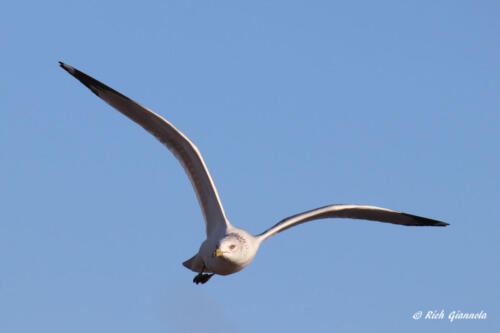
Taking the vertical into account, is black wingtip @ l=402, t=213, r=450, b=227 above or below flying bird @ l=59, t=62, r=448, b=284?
above

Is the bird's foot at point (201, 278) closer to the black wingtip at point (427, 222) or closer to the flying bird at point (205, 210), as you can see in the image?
the flying bird at point (205, 210)

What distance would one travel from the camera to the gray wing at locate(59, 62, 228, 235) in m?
25.9

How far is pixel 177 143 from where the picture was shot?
1034 inches

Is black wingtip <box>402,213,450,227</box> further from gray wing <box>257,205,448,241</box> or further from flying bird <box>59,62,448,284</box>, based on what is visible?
flying bird <box>59,62,448,284</box>

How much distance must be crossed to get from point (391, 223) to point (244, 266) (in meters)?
6.42

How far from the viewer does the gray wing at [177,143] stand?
25.9 meters

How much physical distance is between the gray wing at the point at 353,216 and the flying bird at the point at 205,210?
1.0 inches

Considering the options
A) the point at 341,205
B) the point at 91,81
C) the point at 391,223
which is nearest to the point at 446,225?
the point at 391,223

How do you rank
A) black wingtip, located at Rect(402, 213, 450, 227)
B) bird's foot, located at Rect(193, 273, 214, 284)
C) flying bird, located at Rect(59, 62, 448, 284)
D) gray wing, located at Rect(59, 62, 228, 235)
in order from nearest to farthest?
flying bird, located at Rect(59, 62, 448, 284), gray wing, located at Rect(59, 62, 228, 235), bird's foot, located at Rect(193, 273, 214, 284), black wingtip, located at Rect(402, 213, 450, 227)

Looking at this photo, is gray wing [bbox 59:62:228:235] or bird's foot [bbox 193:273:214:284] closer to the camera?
gray wing [bbox 59:62:228:235]

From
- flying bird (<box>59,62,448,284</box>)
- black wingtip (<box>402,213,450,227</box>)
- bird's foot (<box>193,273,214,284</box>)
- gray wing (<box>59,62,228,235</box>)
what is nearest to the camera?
flying bird (<box>59,62,448,284</box>)

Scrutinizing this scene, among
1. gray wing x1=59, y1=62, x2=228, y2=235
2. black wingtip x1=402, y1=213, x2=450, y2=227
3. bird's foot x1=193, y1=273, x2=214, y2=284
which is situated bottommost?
bird's foot x1=193, y1=273, x2=214, y2=284

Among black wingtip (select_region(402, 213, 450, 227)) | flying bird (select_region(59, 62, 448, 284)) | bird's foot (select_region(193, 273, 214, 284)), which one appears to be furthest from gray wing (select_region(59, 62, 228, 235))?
black wingtip (select_region(402, 213, 450, 227))

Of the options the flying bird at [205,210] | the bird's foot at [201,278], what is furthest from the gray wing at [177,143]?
the bird's foot at [201,278]
